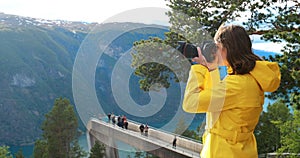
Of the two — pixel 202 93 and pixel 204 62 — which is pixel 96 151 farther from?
pixel 202 93

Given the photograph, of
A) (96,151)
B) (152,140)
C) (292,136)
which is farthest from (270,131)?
(152,140)

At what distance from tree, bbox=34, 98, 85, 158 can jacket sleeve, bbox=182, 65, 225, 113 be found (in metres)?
25.4

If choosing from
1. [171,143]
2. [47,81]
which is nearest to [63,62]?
[47,81]

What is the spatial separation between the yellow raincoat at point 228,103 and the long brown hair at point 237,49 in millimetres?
48

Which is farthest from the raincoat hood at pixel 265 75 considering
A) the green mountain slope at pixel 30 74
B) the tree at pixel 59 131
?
the green mountain slope at pixel 30 74

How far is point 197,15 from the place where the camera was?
380 inches

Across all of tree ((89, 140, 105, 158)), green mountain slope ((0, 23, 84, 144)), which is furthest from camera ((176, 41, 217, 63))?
green mountain slope ((0, 23, 84, 144))

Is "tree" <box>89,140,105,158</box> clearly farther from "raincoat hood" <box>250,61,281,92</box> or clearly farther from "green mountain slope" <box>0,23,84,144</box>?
"green mountain slope" <box>0,23,84,144</box>

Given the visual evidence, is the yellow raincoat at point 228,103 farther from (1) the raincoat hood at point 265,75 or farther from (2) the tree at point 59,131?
(2) the tree at point 59,131

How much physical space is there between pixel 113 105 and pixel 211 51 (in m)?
1.48

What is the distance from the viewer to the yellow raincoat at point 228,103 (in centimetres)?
213

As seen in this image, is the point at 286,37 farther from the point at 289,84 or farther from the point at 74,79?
the point at 74,79

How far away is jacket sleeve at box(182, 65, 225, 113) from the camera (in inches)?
83.4

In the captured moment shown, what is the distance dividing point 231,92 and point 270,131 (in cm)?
2425
